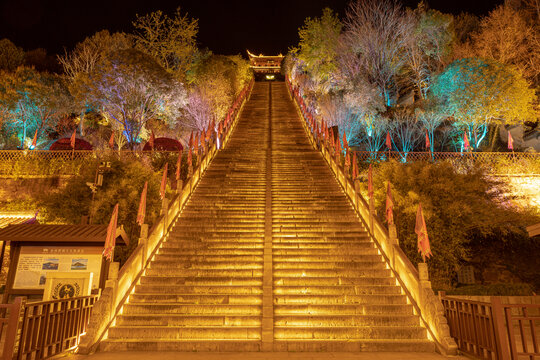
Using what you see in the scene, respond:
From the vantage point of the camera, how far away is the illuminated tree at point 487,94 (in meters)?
17.9

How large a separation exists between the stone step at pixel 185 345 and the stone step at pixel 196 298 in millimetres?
1161

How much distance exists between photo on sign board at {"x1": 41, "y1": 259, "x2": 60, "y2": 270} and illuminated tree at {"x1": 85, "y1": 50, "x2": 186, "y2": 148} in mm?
11432

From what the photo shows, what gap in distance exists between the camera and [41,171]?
16.6m

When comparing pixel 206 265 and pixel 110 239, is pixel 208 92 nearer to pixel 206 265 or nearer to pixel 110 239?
pixel 206 265

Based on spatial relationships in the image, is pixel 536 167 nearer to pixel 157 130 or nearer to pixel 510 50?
pixel 510 50

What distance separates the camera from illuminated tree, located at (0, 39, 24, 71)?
28312 millimetres

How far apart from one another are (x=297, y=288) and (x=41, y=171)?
1555cm

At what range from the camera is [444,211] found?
38.6 ft

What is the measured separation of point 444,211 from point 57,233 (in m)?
12.8

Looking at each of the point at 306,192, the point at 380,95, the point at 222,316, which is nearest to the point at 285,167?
the point at 306,192

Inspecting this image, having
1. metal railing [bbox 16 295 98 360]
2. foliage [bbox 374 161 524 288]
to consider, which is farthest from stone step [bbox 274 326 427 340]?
foliage [bbox 374 161 524 288]

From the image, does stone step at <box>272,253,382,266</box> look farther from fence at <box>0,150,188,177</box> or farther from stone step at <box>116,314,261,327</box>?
fence at <box>0,150,188,177</box>

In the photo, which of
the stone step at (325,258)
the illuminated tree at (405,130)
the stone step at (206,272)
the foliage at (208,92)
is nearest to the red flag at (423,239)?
the stone step at (325,258)

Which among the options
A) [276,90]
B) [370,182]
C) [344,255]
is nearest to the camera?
[344,255]
